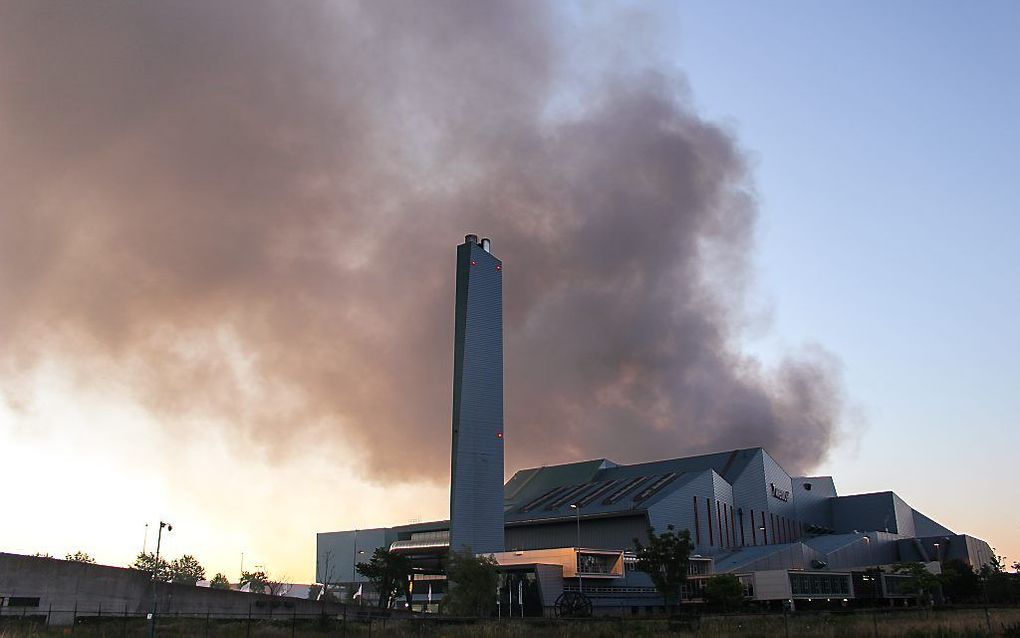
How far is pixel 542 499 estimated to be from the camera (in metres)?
163

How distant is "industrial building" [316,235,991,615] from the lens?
105125 millimetres

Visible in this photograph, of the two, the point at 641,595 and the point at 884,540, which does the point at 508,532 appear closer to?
the point at 641,595

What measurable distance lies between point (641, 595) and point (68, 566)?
73333 mm

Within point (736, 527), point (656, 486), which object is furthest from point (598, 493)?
point (736, 527)

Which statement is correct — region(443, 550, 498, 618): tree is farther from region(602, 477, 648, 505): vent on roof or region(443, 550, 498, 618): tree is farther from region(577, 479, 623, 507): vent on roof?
region(577, 479, 623, 507): vent on roof

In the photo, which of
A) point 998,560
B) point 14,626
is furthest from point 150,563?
point 998,560

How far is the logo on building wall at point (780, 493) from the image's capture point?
16202 centimetres

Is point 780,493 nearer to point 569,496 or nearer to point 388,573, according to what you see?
point 569,496

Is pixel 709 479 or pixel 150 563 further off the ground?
pixel 709 479

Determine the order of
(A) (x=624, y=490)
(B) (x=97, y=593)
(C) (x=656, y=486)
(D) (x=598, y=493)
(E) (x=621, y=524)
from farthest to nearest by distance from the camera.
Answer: (D) (x=598, y=493)
(A) (x=624, y=490)
(C) (x=656, y=486)
(E) (x=621, y=524)
(B) (x=97, y=593)

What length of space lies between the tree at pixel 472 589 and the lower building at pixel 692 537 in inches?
412

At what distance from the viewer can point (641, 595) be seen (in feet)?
363

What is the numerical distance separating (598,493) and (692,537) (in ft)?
74.9

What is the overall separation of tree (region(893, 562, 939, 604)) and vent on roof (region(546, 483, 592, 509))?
58.3 metres
